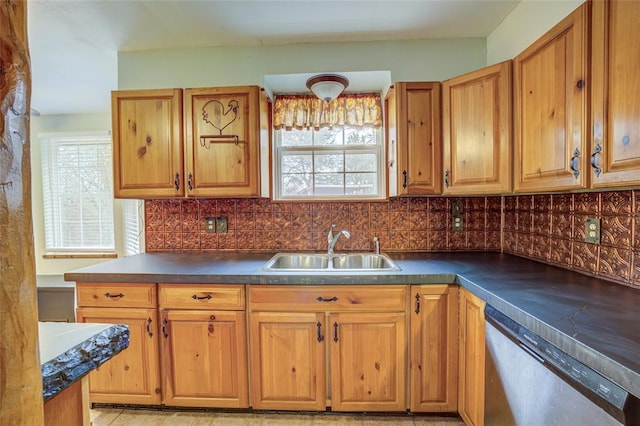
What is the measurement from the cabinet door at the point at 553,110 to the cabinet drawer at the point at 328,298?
2.84 ft

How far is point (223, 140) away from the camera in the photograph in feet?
6.55

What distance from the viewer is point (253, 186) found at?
78.7 inches

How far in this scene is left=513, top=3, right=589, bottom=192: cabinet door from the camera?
118cm

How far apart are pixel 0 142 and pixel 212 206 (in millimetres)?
2048

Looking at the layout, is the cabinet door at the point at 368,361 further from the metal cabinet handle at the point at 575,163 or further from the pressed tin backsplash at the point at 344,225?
the metal cabinet handle at the point at 575,163

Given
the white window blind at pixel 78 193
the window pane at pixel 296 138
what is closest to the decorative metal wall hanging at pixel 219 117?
the window pane at pixel 296 138

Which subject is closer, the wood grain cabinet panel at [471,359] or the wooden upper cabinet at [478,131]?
the wood grain cabinet panel at [471,359]

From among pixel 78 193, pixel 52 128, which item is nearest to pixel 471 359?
pixel 78 193

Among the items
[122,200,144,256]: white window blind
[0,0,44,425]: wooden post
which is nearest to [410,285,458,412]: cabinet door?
[0,0,44,425]: wooden post

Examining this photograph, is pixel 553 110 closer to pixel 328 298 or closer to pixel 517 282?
pixel 517 282

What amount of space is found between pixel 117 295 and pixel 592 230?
2.50 metres

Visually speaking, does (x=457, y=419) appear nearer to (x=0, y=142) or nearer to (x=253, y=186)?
(x=253, y=186)

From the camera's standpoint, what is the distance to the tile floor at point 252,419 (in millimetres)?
1689

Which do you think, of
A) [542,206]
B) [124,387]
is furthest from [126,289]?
[542,206]
